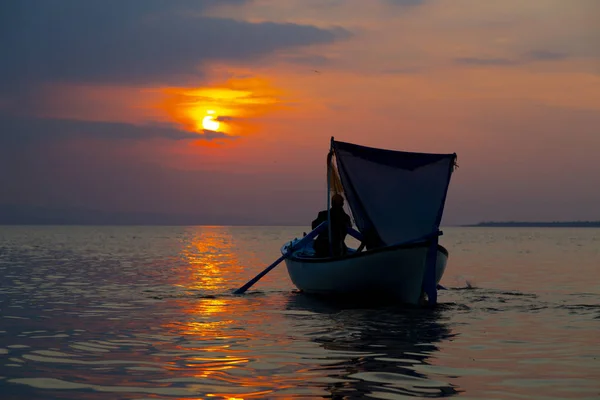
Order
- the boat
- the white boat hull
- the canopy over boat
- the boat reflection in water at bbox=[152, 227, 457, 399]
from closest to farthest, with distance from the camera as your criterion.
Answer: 1. the boat reflection in water at bbox=[152, 227, 457, 399]
2. the white boat hull
3. the boat
4. the canopy over boat

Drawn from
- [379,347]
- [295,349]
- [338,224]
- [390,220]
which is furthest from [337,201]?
[295,349]

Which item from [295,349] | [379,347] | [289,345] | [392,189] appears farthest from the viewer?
[392,189]

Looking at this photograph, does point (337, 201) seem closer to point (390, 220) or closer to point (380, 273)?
point (390, 220)

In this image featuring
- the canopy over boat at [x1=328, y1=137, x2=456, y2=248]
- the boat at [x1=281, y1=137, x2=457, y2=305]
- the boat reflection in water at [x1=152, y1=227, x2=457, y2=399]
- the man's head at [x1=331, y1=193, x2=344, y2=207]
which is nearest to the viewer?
the boat reflection in water at [x1=152, y1=227, x2=457, y2=399]

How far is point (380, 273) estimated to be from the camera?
20.5 meters

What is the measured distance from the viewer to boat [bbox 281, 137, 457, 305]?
20.1m

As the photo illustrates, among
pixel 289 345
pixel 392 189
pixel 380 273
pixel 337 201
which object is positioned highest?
pixel 392 189

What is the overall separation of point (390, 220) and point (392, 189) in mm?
911

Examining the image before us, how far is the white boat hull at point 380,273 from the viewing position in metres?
19.9

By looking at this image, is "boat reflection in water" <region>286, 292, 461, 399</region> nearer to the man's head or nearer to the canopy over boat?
the canopy over boat

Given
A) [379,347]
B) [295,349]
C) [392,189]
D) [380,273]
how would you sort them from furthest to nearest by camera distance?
[392,189]
[380,273]
[379,347]
[295,349]

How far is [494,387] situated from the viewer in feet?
35.4

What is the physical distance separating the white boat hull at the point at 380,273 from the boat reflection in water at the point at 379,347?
464 millimetres

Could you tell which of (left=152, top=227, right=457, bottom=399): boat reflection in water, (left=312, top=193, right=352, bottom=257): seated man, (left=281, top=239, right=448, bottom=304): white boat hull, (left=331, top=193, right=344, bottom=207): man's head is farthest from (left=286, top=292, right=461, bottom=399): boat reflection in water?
(left=331, top=193, right=344, bottom=207): man's head
